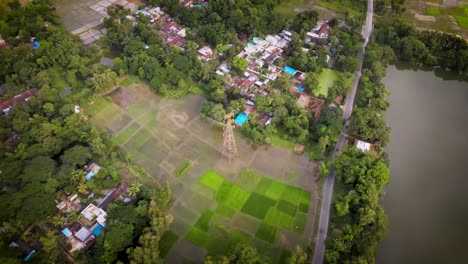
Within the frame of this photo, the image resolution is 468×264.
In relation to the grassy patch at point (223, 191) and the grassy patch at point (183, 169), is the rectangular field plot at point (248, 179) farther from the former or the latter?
the grassy patch at point (183, 169)

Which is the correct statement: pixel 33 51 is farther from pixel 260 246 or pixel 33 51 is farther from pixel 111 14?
pixel 260 246

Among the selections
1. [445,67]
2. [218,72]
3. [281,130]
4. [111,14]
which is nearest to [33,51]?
[111,14]

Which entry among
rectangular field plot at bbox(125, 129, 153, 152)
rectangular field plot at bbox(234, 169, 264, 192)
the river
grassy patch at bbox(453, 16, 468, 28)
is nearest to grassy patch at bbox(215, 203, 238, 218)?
rectangular field plot at bbox(234, 169, 264, 192)

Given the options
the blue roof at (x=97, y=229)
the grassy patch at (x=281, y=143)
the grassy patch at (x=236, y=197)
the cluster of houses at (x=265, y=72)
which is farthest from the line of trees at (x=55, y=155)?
the cluster of houses at (x=265, y=72)

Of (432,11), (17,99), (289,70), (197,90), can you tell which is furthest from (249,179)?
(432,11)

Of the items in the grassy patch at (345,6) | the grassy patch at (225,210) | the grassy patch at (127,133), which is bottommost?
the grassy patch at (225,210)

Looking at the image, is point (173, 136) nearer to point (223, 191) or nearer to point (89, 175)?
point (223, 191)
